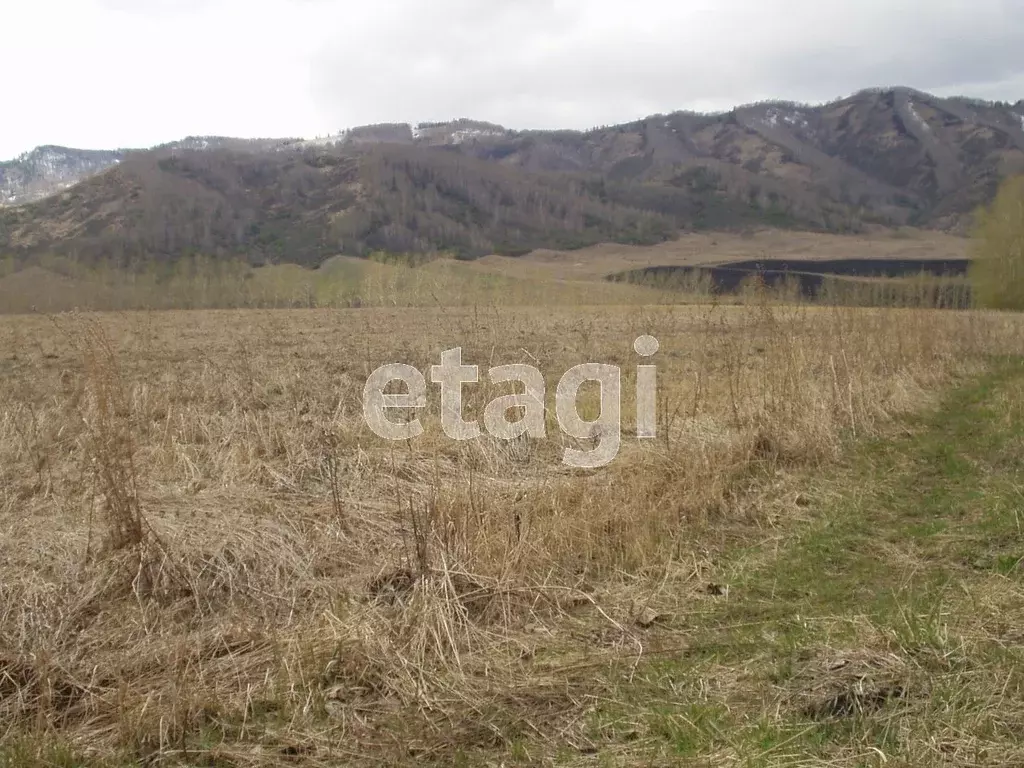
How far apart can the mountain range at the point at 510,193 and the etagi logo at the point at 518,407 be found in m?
78.6

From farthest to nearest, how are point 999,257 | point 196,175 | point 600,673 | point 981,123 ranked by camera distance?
point 981,123, point 196,175, point 999,257, point 600,673

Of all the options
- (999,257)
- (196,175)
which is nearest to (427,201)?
(196,175)

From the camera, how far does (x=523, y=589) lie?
450 centimetres

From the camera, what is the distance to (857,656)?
343cm

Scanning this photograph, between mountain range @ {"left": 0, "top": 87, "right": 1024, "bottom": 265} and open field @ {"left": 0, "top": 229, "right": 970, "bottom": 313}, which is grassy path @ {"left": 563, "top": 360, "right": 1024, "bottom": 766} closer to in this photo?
open field @ {"left": 0, "top": 229, "right": 970, "bottom": 313}

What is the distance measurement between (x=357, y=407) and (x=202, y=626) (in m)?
5.57

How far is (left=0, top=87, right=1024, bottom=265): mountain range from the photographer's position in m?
93.9

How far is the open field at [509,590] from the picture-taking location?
3.18 metres

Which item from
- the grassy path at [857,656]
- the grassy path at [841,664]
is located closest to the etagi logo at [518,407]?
the grassy path at [857,656]

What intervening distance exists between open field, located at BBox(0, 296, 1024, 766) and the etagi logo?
0.17m

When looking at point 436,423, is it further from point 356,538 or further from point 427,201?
point 427,201

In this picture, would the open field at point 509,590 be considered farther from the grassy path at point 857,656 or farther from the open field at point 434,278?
the open field at point 434,278

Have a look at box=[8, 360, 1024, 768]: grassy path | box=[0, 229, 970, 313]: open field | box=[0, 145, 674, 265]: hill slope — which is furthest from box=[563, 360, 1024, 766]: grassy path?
box=[0, 145, 674, 265]: hill slope

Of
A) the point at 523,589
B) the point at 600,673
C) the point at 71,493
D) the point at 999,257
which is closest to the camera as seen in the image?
the point at 600,673
